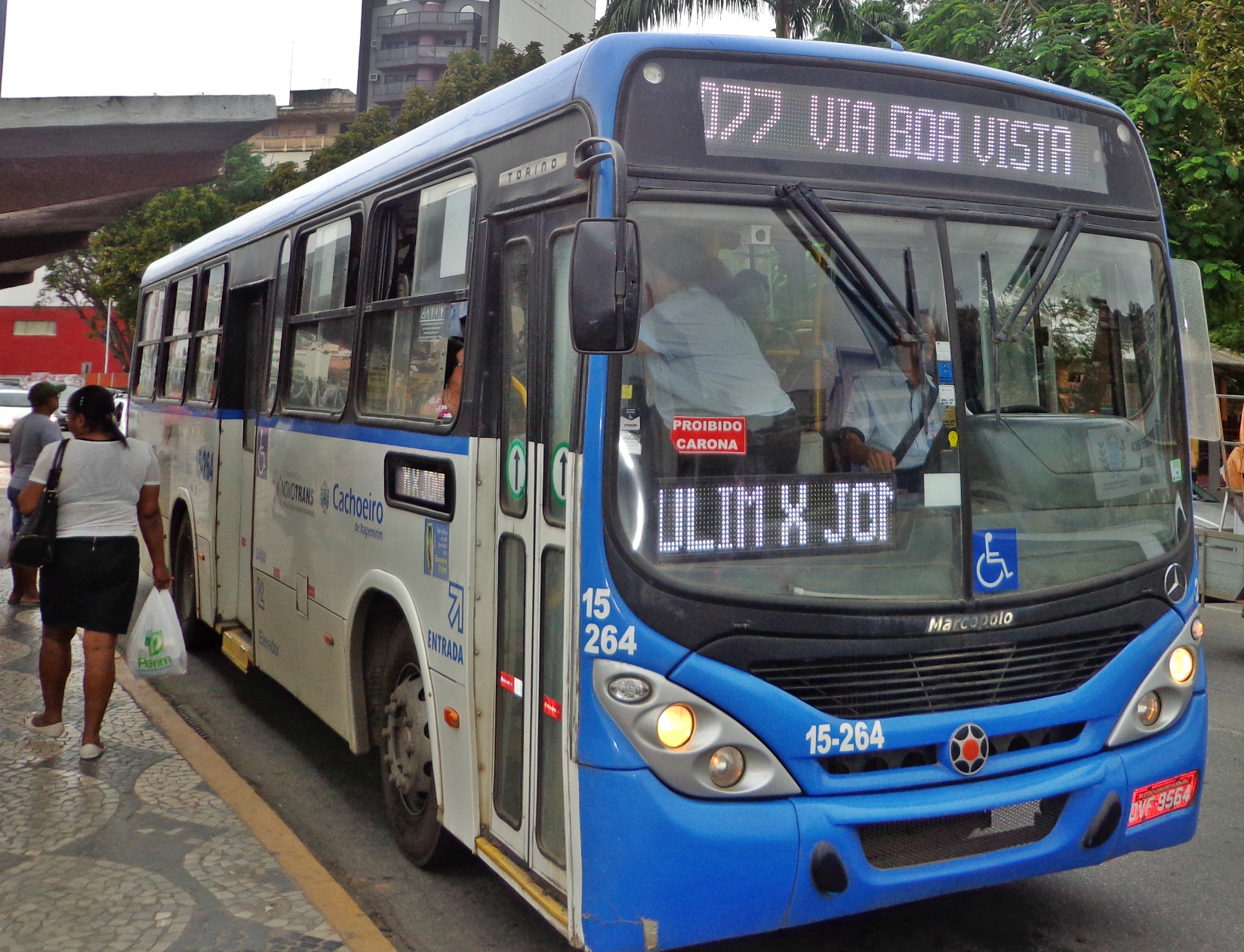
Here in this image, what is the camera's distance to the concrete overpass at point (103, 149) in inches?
279

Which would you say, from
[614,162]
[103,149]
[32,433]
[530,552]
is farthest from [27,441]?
[614,162]

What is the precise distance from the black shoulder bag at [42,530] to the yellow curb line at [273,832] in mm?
1166

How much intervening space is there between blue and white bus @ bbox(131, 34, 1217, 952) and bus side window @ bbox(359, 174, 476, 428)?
0.04m

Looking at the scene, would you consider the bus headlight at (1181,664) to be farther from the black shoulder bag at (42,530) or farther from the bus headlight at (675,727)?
the black shoulder bag at (42,530)

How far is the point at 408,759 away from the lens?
4.92m

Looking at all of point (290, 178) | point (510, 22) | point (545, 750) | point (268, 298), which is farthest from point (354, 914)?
point (510, 22)

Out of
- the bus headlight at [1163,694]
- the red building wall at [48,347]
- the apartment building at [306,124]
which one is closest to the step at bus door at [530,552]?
the bus headlight at [1163,694]

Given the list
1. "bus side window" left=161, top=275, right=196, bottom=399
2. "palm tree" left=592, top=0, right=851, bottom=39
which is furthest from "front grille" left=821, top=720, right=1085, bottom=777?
"palm tree" left=592, top=0, right=851, bottom=39

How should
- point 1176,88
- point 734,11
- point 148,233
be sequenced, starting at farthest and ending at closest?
point 148,233
point 734,11
point 1176,88

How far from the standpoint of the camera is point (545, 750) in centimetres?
377

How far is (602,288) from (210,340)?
5.59m

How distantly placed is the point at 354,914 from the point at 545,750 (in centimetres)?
110

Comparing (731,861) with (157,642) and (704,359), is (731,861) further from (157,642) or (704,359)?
(157,642)

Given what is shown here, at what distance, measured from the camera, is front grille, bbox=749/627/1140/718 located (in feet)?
11.5
